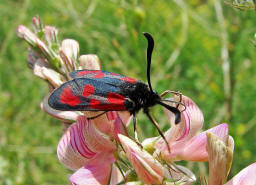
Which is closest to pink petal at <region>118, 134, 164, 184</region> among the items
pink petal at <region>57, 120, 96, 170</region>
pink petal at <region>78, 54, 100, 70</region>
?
pink petal at <region>57, 120, 96, 170</region>

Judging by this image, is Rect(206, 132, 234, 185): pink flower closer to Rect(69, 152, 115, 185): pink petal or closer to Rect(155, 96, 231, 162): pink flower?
Rect(155, 96, 231, 162): pink flower

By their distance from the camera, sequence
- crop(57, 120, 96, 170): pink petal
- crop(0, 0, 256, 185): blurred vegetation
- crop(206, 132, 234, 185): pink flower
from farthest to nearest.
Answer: crop(0, 0, 256, 185): blurred vegetation
crop(57, 120, 96, 170): pink petal
crop(206, 132, 234, 185): pink flower

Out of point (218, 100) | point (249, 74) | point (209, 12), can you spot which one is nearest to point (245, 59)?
point (249, 74)

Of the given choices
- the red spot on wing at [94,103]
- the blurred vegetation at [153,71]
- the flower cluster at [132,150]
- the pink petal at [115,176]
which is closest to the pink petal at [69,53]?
the flower cluster at [132,150]

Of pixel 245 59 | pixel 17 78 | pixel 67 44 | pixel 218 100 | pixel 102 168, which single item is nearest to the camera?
pixel 102 168

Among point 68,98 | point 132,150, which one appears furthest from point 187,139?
point 68,98

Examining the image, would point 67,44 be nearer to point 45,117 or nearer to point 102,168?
point 102,168
